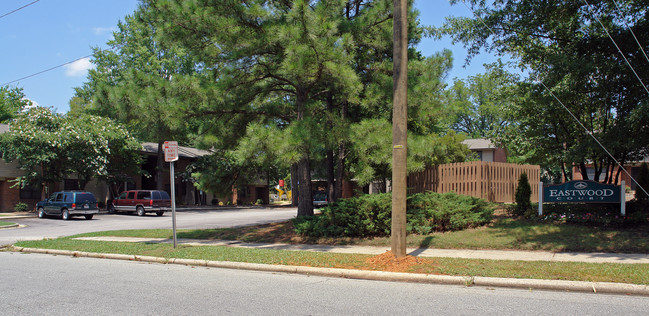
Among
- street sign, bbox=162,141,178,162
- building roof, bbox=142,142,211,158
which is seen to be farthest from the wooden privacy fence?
building roof, bbox=142,142,211,158

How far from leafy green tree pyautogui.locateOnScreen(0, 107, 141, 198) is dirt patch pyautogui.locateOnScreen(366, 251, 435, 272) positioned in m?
28.2

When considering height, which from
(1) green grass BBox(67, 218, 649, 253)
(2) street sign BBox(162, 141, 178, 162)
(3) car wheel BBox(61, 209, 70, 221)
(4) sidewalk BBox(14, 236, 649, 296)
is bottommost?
(3) car wheel BBox(61, 209, 70, 221)

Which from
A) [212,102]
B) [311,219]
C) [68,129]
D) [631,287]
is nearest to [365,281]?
[631,287]

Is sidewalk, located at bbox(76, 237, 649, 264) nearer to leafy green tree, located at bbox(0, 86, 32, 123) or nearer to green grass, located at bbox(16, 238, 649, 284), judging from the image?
green grass, located at bbox(16, 238, 649, 284)

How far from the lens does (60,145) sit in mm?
30547

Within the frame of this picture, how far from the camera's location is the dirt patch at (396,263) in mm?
9076

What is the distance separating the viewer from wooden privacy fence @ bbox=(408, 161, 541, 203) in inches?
648

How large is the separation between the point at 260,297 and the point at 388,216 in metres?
6.58

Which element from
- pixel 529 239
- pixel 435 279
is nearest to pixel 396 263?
pixel 435 279

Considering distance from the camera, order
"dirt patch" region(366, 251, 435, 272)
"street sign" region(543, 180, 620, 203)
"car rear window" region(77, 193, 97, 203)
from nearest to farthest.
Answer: "dirt patch" region(366, 251, 435, 272) < "street sign" region(543, 180, 620, 203) < "car rear window" region(77, 193, 97, 203)

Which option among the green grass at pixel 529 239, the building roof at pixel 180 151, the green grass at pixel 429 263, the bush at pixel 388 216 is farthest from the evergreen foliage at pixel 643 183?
the building roof at pixel 180 151

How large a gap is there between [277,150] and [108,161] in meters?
26.2

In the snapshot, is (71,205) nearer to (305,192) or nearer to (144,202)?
(144,202)

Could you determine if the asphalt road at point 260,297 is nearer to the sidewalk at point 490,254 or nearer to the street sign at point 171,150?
the sidewalk at point 490,254
